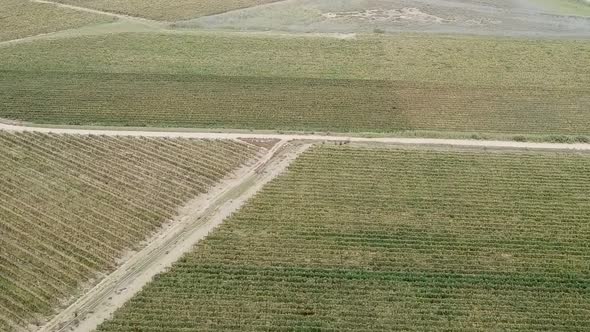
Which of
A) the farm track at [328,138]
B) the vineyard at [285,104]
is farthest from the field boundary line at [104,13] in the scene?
the farm track at [328,138]

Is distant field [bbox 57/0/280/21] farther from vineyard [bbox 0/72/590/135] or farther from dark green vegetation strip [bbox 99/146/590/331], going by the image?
dark green vegetation strip [bbox 99/146/590/331]

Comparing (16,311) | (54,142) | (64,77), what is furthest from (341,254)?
(64,77)

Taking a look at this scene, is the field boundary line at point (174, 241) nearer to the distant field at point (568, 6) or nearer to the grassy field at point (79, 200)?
the grassy field at point (79, 200)

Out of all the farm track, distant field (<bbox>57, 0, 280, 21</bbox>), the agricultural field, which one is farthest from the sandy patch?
the farm track

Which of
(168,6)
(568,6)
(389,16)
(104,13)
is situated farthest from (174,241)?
(568,6)

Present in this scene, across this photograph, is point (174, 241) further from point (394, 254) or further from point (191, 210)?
point (394, 254)

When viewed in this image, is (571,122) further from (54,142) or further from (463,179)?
(54,142)

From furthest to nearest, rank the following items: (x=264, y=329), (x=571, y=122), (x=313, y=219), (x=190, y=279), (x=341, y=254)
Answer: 1. (x=571, y=122)
2. (x=313, y=219)
3. (x=341, y=254)
4. (x=190, y=279)
5. (x=264, y=329)
